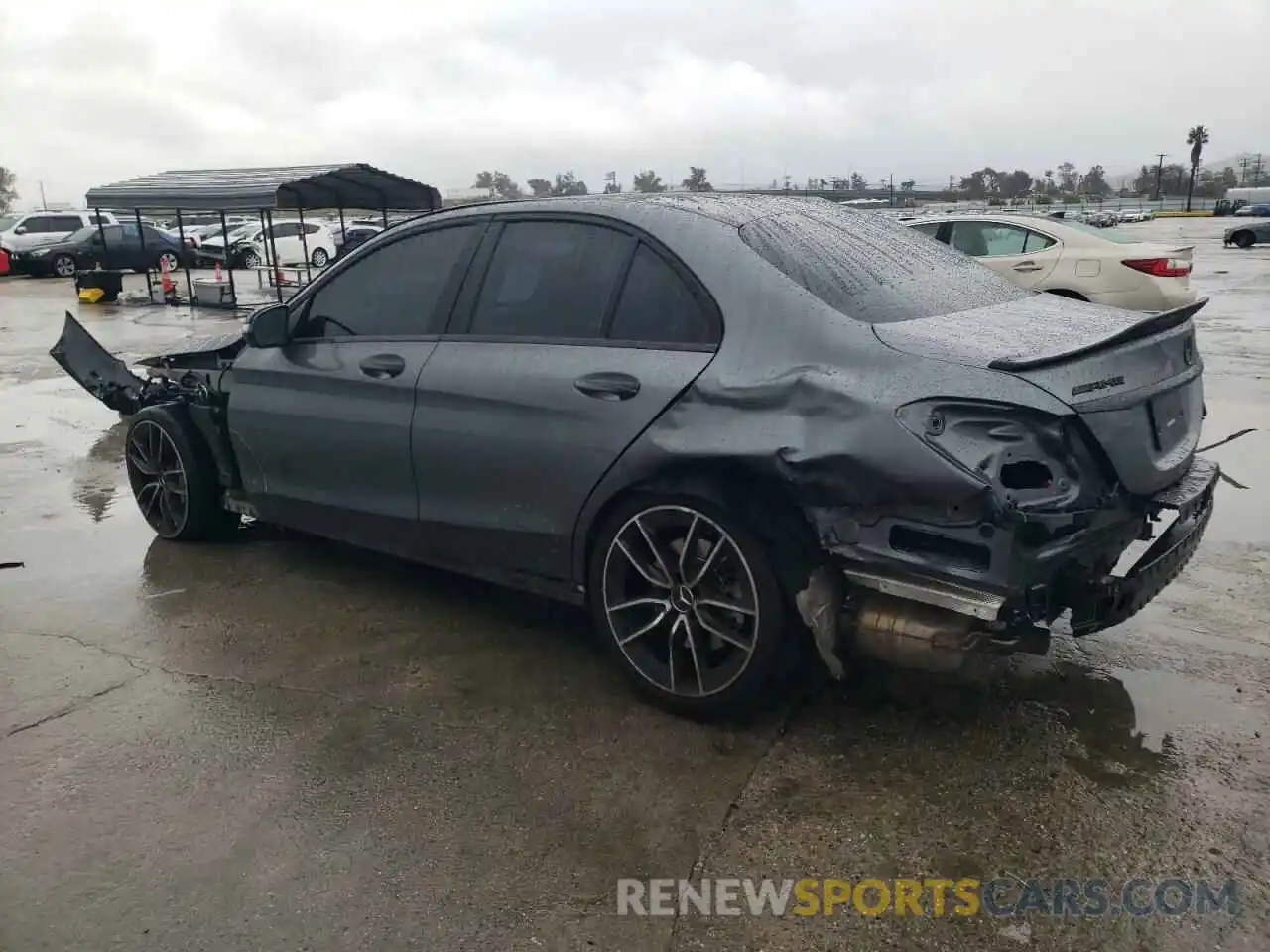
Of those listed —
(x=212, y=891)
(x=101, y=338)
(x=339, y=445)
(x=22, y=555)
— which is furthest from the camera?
(x=101, y=338)

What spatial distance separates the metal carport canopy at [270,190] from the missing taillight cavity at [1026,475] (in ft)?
41.1

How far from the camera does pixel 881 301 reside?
334 centimetres

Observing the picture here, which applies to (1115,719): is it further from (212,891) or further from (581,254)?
(212,891)

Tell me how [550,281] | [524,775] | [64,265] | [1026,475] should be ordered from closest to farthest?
[1026,475], [524,775], [550,281], [64,265]

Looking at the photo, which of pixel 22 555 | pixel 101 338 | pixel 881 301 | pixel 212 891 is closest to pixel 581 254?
pixel 881 301

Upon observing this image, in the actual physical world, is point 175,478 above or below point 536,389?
Result: below

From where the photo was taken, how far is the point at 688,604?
3.29m

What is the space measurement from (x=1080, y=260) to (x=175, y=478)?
806 centimetres

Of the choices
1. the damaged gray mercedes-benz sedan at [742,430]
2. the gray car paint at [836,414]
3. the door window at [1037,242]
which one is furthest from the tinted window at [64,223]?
the gray car paint at [836,414]

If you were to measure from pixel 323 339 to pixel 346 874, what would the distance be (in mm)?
2520

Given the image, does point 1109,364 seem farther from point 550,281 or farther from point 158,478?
point 158,478

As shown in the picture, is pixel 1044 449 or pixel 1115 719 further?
pixel 1115 719

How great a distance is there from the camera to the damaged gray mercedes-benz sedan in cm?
282

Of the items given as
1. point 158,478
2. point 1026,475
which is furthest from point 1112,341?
point 158,478
